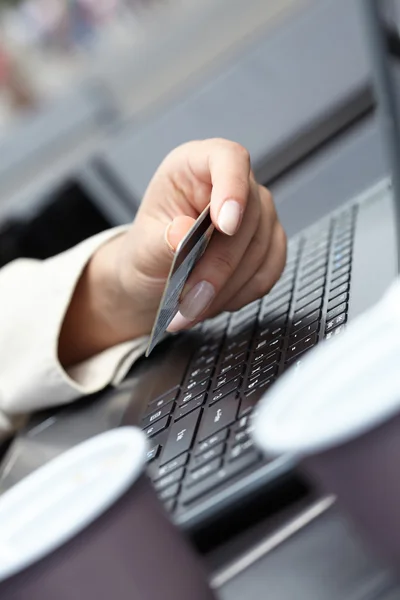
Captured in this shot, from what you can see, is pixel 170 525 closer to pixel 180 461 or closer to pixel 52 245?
pixel 180 461

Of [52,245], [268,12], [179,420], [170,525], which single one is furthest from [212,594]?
[268,12]

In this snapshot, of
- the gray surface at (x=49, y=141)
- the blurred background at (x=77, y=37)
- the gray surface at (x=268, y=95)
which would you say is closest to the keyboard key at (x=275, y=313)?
the gray surface at (x=268, y=95)

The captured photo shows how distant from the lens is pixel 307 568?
274 millimetres

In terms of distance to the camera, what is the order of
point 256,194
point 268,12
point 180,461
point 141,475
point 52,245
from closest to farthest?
point 141,475 < point 180,461 < point 256,194 < point 52,245 < point 268,12

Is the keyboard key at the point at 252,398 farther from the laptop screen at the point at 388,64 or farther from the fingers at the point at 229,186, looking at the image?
the laptop screen at the point at 388,64

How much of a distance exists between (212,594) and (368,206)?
399mm

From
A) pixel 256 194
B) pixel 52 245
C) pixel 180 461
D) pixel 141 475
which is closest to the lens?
pixel 141 475

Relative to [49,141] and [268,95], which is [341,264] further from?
[49,141]

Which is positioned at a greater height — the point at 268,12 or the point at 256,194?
the point at 256,194

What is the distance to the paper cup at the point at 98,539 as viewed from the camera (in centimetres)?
22

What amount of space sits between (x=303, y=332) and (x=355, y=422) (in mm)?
243

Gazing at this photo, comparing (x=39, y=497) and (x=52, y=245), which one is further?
(x=52, y=245)

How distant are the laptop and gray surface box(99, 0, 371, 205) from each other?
9.6 inches

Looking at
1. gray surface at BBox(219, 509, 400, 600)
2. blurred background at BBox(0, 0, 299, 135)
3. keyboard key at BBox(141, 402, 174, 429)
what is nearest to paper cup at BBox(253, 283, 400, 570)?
gray surface at BBox(219, 509, 400, 600)
